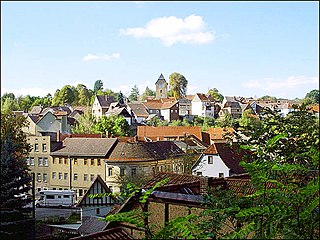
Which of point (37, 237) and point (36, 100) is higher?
point (36, 100)

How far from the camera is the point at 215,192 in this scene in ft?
14.0

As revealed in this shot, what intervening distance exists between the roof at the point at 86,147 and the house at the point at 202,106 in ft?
110

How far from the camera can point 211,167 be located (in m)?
21.0

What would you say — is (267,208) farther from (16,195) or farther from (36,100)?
(36,100)

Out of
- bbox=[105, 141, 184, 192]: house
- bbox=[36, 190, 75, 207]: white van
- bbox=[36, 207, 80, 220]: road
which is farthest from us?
bbox=[105, 141, 184, 192]: house

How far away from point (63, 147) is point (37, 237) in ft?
37.7

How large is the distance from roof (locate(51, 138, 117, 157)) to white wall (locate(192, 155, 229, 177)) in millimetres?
6151

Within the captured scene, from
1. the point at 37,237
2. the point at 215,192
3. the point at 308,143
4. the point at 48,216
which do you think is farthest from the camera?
the point at 48,216

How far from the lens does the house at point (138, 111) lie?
179ft

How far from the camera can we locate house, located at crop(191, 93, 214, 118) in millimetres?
59406

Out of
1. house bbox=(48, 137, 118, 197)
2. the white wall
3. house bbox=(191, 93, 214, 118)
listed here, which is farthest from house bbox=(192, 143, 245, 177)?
house bbox=(191, 93, 214, 118)

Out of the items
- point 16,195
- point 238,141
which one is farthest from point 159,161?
point 238,141

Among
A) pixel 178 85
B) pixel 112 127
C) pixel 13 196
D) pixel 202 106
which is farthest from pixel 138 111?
pixel 13 196

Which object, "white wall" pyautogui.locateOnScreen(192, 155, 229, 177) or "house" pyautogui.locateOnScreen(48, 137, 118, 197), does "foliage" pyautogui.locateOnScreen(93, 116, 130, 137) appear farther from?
"white wall" pyautogui.locateOnScreen(192, 155, 229, 177)
